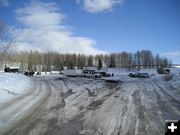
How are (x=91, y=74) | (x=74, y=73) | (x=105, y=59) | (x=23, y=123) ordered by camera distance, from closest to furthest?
(x=23, y=123)
(x=91, y=74)
(x=74, y=73)
(x=105, y=59)

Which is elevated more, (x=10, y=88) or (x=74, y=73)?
(x=10, y=88)

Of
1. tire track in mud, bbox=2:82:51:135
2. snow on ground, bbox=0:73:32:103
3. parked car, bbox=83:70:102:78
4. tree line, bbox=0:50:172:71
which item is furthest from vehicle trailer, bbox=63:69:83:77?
tree line, bbox=0:50:172:71

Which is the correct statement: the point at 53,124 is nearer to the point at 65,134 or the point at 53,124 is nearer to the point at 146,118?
the point at 65,134

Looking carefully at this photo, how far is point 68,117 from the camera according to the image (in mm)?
9711

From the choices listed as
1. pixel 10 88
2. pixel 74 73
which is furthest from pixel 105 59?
pixel 10 88

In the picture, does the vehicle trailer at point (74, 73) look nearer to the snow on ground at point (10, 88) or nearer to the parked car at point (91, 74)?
the parked car at point (91, 74)

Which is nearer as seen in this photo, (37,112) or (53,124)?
(53,124)

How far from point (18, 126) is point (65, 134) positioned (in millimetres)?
1822

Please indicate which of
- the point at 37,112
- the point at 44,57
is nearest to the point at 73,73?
the point at 37,112

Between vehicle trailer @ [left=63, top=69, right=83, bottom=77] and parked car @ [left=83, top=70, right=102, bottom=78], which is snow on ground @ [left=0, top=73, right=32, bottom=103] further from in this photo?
vehicle trailer @ [left=63, top=69, right=83, bottom=77]

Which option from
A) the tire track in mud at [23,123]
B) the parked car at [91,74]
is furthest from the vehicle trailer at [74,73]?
the tire track in mud at [23,123]

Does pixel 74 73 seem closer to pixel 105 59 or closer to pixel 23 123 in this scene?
pixel 23 123

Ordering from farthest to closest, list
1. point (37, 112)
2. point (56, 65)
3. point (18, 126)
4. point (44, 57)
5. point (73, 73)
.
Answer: point (44, 57)
point (56, 65)
point (73, 73)
point (37, 112)
point (18, 126)

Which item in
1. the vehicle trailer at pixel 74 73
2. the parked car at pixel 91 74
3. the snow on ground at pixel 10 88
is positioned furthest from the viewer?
the vehicle trailer at pixel 74 73
